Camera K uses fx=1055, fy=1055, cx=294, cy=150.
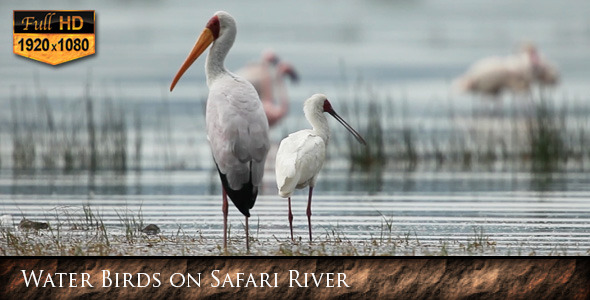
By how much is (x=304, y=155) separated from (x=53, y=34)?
148 centimetres

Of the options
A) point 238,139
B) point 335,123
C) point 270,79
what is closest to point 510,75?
point 270,79

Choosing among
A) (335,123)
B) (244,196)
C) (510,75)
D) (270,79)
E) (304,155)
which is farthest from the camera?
(510,75)

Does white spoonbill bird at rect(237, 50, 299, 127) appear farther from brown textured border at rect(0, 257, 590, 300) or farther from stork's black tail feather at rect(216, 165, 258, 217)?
brown textured border at rect(0, 257, 590, 300)

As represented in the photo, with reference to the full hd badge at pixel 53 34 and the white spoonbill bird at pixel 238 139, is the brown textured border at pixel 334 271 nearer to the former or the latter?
the white spoonbill bird at pixel 238 139

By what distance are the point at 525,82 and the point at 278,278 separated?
46.9ft

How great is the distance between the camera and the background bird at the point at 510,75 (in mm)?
18562

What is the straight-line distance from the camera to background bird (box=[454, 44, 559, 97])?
18.6 meters

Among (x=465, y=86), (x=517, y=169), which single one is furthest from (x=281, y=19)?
(x=517, y=169)

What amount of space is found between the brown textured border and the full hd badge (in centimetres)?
130

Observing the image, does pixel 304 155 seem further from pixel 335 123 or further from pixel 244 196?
pixel 335 123

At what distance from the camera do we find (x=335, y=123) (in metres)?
13.4

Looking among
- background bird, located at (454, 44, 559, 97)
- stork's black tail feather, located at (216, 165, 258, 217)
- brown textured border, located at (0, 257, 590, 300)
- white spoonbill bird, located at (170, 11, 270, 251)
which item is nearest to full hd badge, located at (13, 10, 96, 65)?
white spoonbill bird, located at (170, 11, 270, 251)

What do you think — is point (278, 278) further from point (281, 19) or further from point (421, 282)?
point (281, 19)

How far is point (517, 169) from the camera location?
408 inches
